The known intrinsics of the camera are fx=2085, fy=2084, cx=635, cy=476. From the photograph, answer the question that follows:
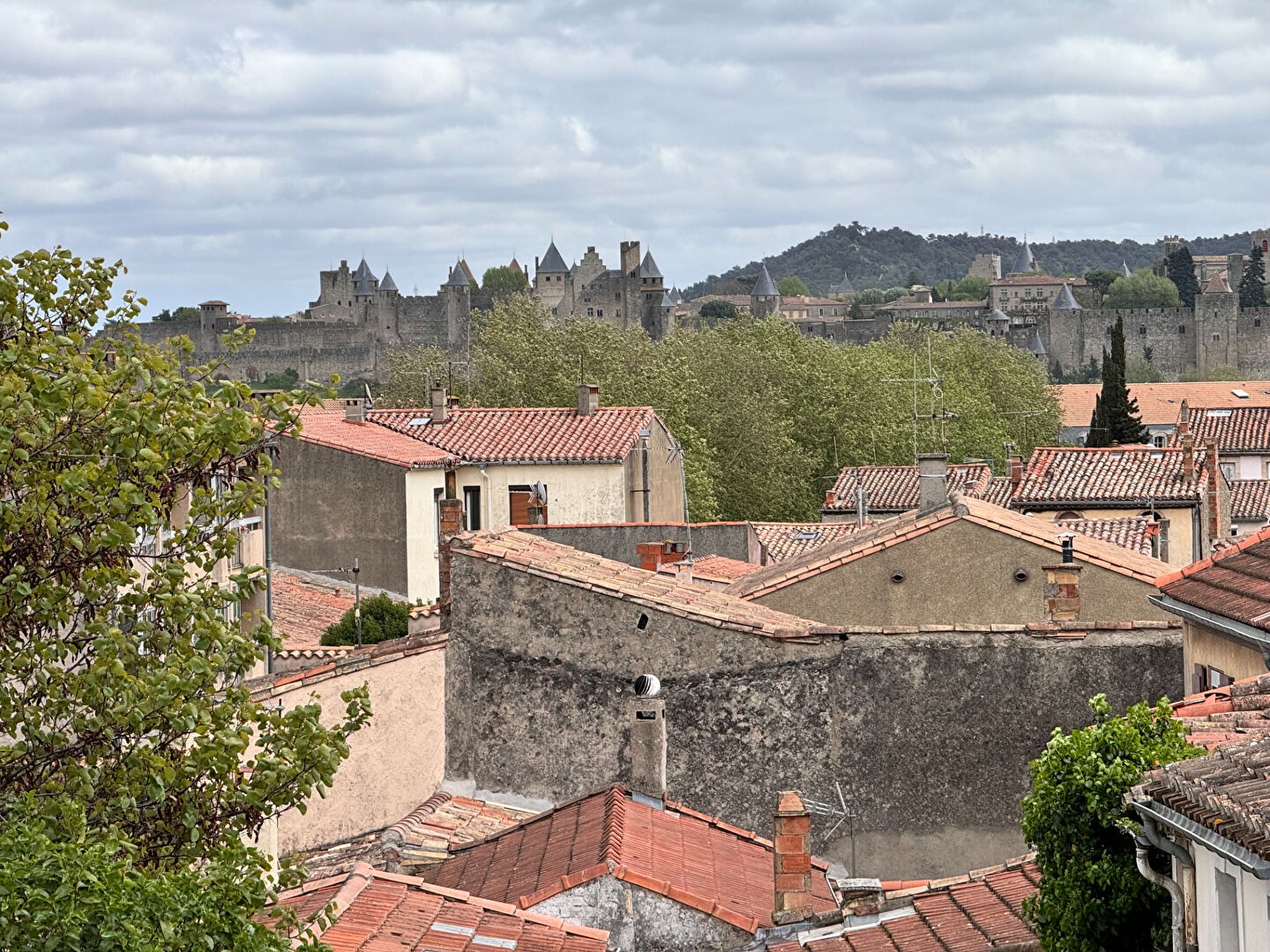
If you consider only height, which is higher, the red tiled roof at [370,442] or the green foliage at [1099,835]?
the red tiled roof at [370,442]

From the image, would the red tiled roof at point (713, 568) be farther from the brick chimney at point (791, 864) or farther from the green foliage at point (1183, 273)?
the green foliage at point (1183, 273)

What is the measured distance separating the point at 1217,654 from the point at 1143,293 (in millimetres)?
156772

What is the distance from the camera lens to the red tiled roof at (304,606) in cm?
2855

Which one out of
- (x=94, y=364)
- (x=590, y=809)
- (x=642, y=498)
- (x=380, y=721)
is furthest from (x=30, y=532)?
(x=642, y=498)

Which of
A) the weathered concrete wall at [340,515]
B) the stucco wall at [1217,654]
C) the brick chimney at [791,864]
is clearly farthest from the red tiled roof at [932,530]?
the weathered concrete wall at [340,515]

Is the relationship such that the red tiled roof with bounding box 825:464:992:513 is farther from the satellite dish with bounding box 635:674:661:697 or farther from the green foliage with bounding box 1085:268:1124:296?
the green foliage with bounding box 1085:268:1124:296

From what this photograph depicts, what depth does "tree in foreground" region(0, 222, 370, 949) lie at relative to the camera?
8.26 metres

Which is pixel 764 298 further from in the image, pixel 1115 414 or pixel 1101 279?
pixel 1115 414

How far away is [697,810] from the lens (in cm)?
1535

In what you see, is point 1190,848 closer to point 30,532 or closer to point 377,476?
point 30,532

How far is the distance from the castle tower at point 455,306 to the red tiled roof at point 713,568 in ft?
337

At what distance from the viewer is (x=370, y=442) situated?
118 feet

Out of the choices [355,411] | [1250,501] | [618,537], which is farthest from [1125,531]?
[1250,501]

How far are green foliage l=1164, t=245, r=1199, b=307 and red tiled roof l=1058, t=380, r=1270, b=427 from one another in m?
62.5
